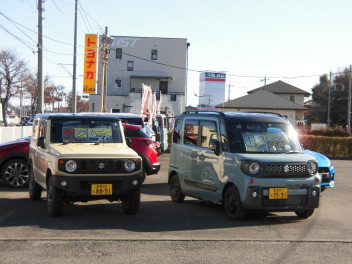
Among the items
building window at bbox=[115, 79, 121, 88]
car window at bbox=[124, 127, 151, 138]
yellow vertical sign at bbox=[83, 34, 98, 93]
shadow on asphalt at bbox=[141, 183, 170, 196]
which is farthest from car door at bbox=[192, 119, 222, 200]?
building window at bbox=[115, 79, 121, 88]

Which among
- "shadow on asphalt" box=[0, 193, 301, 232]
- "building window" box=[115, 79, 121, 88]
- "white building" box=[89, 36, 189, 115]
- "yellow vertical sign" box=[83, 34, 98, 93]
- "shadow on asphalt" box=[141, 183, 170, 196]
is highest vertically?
"white building" box=[89, 36, 189, 115]

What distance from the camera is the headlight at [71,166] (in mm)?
7875

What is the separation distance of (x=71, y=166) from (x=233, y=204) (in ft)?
9.39

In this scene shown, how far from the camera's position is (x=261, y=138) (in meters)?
8.66

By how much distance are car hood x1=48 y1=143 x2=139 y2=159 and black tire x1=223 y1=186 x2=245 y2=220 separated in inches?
69.6

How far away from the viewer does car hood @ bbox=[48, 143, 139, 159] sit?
8.00 meters

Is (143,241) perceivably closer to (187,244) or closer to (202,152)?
(187,244)

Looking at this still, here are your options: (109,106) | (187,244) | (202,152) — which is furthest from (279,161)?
(109,106)

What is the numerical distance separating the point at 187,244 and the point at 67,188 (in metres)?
2.41

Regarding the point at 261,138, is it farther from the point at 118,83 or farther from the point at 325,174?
the point at 118,83

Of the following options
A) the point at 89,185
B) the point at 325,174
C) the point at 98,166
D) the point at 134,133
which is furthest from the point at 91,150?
the point at 325,174

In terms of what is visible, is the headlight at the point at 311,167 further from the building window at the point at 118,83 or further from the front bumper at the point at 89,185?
the building window at the point at 118,83

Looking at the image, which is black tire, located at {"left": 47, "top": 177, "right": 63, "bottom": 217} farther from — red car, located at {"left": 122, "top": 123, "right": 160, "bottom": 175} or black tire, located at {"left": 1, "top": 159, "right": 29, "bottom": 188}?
red car, located at {"left": 122, "top": 123, "right": 160, "bottom": 175}

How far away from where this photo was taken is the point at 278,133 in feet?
29.1
